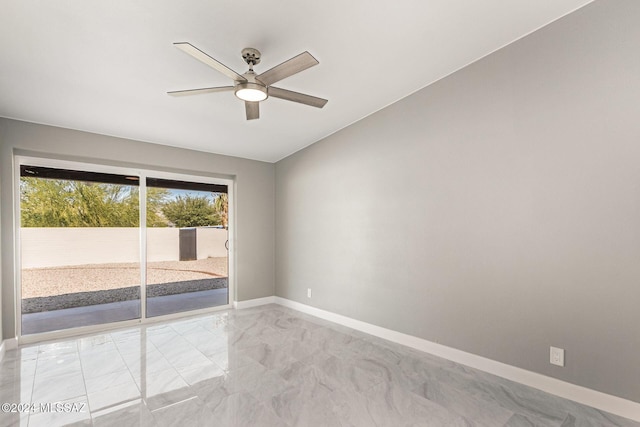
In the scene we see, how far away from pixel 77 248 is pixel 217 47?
323 cm

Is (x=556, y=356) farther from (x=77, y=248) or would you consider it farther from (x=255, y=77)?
(x=77, y=248)

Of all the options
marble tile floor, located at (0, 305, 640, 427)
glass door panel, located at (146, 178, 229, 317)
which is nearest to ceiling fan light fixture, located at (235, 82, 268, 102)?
marble tile floor, located at (0, 305, 640, 427)

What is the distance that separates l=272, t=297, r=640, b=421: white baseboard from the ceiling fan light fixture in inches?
112

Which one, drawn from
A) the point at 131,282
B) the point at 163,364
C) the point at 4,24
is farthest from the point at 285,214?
the point at 4,24

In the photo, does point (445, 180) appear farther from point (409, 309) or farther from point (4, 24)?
point (4, 24)

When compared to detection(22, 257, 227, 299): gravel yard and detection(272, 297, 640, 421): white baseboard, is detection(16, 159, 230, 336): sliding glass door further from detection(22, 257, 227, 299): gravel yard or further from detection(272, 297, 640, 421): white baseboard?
detection(272, 297, 640, 421): white baseboard

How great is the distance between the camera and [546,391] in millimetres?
2326

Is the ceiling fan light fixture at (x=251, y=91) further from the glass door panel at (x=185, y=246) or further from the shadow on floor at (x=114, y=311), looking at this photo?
the shadow on floor at (x=114, y=311)

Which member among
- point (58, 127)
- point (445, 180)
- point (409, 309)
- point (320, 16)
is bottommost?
point (409, 309)

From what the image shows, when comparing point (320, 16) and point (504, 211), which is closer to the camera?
point (320, 16)

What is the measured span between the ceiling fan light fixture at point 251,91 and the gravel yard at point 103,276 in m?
3.16

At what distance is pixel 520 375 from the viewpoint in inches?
97.3

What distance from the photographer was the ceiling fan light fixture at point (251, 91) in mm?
2219

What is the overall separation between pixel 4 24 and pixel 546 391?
15.2 ft
